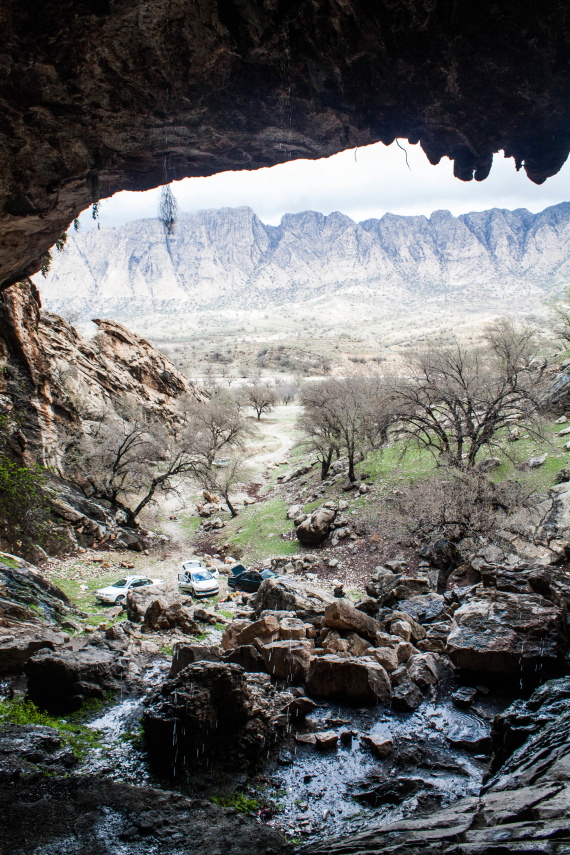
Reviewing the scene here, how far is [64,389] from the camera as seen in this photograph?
31.0 m

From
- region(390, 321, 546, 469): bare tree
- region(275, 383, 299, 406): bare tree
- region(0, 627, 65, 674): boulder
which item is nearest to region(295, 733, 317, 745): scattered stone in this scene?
region(0, 627, 65, 674): boulder

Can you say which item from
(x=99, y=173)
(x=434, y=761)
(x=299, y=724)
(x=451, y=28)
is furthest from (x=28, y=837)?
(x=451, y=28)

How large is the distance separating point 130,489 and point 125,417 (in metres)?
11.4

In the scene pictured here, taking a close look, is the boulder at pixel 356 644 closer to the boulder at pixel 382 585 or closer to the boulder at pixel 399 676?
the boulder at pixel 399 676

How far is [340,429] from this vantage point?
3131 centimetres

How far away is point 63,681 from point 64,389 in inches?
1050

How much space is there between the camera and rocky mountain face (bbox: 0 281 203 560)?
20.6 m

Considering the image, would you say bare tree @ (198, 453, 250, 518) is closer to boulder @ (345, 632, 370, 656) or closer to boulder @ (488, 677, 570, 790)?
boulder @ (345, 632, 370, 656)

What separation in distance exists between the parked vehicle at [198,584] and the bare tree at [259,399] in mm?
50165

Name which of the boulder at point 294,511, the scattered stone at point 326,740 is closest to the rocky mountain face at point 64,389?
the scattered stone at point 326,740

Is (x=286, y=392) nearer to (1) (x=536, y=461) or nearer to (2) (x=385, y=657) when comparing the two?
(1) (x=536, y=461)

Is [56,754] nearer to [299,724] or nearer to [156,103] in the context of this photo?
[299,724]

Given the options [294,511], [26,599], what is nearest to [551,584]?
[26,599]

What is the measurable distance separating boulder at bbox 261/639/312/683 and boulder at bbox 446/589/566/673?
9.36ft
